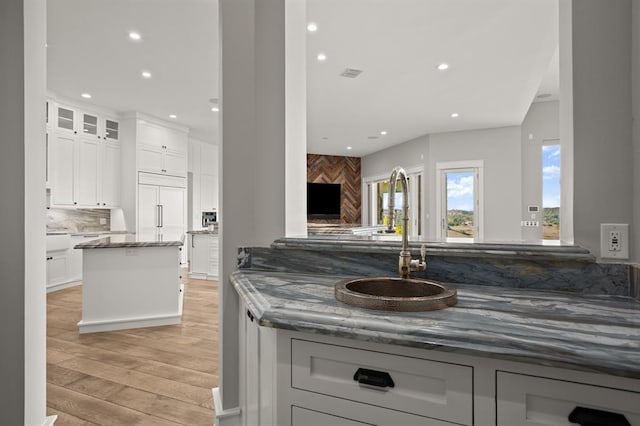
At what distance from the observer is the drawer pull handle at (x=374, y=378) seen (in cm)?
90

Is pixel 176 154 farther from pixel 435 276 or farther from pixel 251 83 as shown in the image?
pixel 435 276

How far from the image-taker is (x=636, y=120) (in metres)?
1.16

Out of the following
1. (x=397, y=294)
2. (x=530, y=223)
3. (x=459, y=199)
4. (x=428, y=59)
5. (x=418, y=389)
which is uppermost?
(x=428, y=59)

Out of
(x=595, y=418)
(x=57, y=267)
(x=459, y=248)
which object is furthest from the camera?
(x=57, y=267)

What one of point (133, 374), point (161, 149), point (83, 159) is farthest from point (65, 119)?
point (133, 374)

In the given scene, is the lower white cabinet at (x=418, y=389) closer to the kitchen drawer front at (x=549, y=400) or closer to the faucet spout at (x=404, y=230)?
the kitchen drawer front at (x=549, y=400)

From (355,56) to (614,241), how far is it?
3.41m

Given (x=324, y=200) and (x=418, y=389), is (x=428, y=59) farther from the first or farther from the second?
(x=324, y=200)

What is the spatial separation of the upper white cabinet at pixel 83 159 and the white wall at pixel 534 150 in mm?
7762

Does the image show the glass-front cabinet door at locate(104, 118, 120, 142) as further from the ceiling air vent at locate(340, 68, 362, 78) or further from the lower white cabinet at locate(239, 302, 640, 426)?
the lower white cabinet at locate(239, 302, 640, 426)

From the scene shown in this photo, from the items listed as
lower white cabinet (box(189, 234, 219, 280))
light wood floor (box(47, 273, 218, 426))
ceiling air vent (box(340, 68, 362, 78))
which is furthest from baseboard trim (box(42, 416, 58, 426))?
lower white cabinet (box(189, 234, 219, 280))

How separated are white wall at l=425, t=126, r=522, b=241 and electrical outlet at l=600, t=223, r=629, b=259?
6300mm

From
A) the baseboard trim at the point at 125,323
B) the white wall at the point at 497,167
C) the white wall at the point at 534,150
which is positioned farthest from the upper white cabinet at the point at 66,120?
the white wall at the point at 534,150

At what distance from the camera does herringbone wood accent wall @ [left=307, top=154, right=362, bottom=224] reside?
10.6 meters
